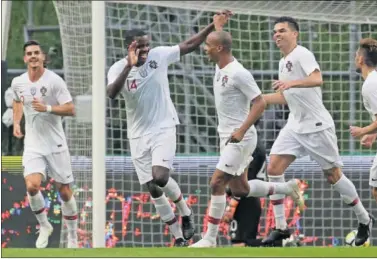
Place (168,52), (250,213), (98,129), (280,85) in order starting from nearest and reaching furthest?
(280,85) → (168,52) → (98,129) → (250,213)

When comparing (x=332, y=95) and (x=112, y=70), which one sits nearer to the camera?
(x=112, y=70)

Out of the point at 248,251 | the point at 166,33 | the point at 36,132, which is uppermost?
the point at 166,33

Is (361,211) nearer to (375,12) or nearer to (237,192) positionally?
(237,192)

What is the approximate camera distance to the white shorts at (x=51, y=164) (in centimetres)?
1689

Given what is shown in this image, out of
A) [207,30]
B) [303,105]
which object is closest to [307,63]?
[303,105]

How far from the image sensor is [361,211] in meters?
16.3

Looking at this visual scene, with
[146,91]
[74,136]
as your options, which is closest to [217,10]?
[74,136]

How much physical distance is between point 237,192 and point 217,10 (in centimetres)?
388

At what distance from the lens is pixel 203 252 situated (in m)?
14.2

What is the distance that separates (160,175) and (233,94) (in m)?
1.07

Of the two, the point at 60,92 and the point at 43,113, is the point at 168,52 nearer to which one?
the point at 60,92

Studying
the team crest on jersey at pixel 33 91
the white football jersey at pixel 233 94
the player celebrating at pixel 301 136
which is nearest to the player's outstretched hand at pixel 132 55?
the white football jersey at pixel 233 94

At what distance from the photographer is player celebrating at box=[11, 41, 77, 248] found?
16.8m

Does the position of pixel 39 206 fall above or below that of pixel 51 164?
below
